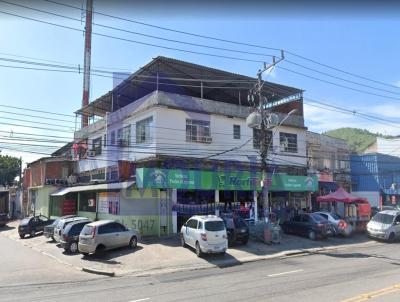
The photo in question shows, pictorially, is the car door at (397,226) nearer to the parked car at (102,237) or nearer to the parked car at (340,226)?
the parked car at (340,226)

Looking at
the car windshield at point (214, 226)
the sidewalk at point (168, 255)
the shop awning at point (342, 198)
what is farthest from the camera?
the shop awning at point (342, 198)

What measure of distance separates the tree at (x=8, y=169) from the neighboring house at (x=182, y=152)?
39724mm

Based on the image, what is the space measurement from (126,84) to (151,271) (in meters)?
19.8

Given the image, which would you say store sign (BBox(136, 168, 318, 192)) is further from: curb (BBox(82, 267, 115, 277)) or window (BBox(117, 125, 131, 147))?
curb (BBox(82, 267, 115, 277))

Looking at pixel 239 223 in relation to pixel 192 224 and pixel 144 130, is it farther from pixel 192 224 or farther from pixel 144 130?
pixel 144 130

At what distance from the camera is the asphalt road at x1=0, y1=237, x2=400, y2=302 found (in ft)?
39.4

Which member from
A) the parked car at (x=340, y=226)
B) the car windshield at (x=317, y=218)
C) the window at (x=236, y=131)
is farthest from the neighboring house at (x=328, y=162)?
the car windshield at (x=317, y=218)

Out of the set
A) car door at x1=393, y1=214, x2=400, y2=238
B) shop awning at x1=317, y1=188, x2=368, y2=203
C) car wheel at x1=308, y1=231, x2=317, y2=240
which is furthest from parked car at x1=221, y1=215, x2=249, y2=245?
shop awning at x1=317, y1=188, x2=368, y2=203

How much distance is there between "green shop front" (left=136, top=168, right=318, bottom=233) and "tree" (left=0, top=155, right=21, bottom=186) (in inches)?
2059

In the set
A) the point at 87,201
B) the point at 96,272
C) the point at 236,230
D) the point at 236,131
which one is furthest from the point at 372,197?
the point at 96,272

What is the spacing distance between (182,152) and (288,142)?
11668 mm

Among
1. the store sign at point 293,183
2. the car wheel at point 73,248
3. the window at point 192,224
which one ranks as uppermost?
the store sign at point 293,183

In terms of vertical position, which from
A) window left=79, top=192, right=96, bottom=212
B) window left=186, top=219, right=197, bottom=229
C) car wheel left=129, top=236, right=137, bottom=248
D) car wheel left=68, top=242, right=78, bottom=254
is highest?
window left=79, top=192, right=96, bottom=212

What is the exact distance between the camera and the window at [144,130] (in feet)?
96.8
